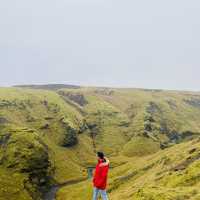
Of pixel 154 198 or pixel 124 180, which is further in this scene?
pixel 124 180

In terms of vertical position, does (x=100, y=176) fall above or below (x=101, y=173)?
below

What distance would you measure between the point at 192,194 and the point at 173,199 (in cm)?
381

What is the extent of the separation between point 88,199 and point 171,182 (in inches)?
4011

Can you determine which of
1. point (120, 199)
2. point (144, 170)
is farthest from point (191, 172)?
point (144, 170)

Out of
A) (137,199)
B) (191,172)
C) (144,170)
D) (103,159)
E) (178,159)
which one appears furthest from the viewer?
(144,170)

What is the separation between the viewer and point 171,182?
10288 centimetres

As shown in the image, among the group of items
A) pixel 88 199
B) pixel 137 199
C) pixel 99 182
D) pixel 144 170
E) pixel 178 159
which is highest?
pixel 99 182

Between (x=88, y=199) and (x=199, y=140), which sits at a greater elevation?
(x=199, y=140)

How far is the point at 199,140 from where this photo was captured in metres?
196

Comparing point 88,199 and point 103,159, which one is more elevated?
point 103,159

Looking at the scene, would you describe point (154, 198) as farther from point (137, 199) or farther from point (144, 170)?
point (144, 170)

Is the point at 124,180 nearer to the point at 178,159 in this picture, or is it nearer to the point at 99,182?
the point at 178,159

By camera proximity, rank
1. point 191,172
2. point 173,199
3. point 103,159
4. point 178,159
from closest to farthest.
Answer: point 103,159 → point 173,199 → point 191,172 → point 178,159

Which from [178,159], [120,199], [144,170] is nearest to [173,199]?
[120,199]
